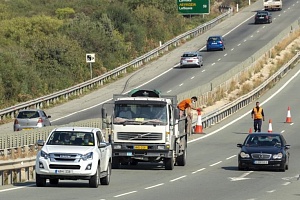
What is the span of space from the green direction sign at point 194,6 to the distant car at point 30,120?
5245cm

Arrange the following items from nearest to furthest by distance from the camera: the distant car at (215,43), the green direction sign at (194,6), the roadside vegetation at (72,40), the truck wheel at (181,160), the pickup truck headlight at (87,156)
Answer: the pickup truck headlight at (87,156) → the truck wheel at (181,160) → the roadside vegetation at (72,40) → the distant car at (215,43) → the green direction sign at (194,6)

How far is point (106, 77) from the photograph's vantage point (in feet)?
229

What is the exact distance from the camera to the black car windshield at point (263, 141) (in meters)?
31.1

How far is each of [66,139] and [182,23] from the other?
77.8 meters

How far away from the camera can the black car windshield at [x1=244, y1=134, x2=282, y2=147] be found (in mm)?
31109

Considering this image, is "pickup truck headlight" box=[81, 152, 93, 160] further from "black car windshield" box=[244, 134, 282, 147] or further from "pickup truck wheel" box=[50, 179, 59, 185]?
"black car windshield" box=[244, 134, 282, 147]

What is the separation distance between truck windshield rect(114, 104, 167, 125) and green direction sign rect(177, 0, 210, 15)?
65.3 meters

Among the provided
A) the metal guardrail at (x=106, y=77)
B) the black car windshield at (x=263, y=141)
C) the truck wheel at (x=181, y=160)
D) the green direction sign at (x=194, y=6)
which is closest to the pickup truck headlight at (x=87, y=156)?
the truck wheel at (x=181, y=160)

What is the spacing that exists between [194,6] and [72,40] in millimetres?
20394

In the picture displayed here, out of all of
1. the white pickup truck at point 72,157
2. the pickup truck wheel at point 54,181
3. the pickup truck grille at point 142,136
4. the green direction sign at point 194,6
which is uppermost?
the green direction sign at point 194,6

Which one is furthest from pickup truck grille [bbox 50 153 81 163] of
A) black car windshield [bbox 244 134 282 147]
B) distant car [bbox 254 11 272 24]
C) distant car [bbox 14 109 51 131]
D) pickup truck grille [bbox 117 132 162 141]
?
distant car [bbox 254 11 272 24]

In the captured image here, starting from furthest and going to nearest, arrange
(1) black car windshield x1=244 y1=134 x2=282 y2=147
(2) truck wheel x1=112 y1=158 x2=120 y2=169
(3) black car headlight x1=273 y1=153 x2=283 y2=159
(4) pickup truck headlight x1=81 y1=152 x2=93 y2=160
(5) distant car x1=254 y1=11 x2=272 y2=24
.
→ 1. (5) distant car x1=254 y1=11 x2=272 y2=24
2. (1) black car windshield x1=244 y1=134 x2=282 y2=147
3. (2) truck wheel x1=112 y1=158 x2=120 y2=169
4. (3) black car headlight x1=273 y1=153 x2=283 y2=159
5. (4) pickup truck headlight x1=81 y1=152 x2=93 y2=160

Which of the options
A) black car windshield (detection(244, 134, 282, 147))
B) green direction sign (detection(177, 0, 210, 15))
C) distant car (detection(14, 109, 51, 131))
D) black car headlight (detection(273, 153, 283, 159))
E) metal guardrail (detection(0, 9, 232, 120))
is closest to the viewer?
black car headlight (detection(273, 153, 283, 159))

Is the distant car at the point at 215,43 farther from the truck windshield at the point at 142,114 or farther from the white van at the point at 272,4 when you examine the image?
the truck windshield at the point at 142,114
